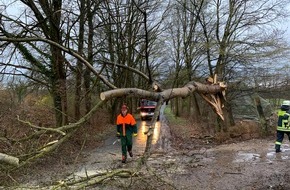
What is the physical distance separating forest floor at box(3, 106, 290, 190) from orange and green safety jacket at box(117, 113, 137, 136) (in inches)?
38.9

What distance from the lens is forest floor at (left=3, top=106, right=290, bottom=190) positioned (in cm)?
837

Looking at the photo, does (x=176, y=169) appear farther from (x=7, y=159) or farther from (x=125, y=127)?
(x=7, y=159)

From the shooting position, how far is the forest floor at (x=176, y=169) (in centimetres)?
837

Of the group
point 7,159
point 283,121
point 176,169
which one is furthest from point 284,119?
point 7,159

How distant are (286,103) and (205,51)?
38.4 ft

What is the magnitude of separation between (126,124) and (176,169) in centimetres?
236

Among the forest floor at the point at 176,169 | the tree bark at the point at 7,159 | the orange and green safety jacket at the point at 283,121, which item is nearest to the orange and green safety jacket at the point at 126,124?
the forest floor at the point at 176,169

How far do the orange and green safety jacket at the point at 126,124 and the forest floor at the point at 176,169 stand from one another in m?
0.99

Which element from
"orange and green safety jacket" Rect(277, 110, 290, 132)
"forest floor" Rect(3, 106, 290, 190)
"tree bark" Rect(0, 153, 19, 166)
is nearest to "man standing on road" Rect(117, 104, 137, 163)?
"forest floor" Rect(3, 106, 290, 190)

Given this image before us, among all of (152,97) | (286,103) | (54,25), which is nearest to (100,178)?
(152,97)

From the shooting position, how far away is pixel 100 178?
24.3 feet

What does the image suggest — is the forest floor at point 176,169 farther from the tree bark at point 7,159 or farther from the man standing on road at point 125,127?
the tree bark at point 7,159

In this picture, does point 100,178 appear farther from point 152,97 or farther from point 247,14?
point 247,14

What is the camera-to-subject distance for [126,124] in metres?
11.9
